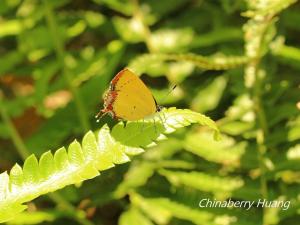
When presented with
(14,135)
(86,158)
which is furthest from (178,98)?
(86,158)

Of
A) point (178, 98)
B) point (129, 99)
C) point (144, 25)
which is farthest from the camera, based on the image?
point (144, 25)

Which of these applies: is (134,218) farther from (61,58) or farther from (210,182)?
(61,58)

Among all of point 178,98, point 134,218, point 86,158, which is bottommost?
point 134,218

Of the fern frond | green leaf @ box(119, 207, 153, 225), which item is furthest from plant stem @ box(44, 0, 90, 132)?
the fern frond

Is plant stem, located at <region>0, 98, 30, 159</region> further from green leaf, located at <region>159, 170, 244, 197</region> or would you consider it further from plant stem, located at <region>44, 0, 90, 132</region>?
green leaf, located at <region>159, 170, 244, 197</region>

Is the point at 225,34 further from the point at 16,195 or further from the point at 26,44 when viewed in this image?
the point at 16,195

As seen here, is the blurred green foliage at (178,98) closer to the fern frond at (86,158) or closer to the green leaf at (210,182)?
the green leaf at (210,182)

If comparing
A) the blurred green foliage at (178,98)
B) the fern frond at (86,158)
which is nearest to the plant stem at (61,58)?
the blurred green foliage at (178,98)
